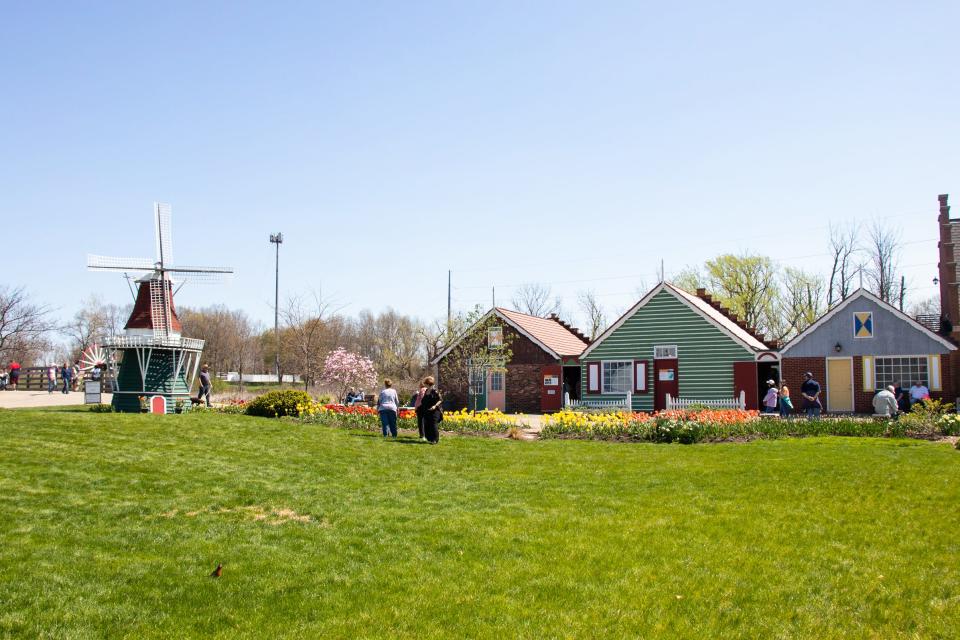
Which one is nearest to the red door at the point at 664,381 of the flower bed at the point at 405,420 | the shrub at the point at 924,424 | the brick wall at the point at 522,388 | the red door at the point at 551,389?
the red door at the point at 551,389

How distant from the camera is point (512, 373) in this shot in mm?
35594

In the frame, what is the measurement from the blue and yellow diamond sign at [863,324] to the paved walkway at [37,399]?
32362 mm

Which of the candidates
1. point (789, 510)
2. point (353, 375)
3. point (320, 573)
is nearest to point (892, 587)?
point (789, 510)

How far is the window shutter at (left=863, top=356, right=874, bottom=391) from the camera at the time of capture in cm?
2828

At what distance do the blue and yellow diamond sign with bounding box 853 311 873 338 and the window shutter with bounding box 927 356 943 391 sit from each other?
2218 millimetres

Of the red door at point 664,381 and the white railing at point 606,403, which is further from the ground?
the red door at point 664,381

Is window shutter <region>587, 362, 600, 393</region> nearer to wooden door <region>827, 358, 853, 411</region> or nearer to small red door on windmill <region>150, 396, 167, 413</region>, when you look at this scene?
wooden door <region>827, 358, 853, 411</region>

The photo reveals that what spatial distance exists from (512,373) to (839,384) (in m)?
14.1

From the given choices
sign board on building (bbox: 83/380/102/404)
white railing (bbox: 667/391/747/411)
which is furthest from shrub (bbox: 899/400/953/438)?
sign board on building (bbox: 83/380/102/404)

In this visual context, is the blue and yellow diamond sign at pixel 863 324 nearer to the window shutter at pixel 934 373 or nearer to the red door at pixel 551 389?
the window shutter at pixel 934 373

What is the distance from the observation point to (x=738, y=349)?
30.4 metres

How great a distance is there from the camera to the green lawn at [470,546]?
5.86 metres

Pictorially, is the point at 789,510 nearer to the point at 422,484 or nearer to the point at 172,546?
the point at 422,484

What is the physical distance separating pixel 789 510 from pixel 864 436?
10.4m
